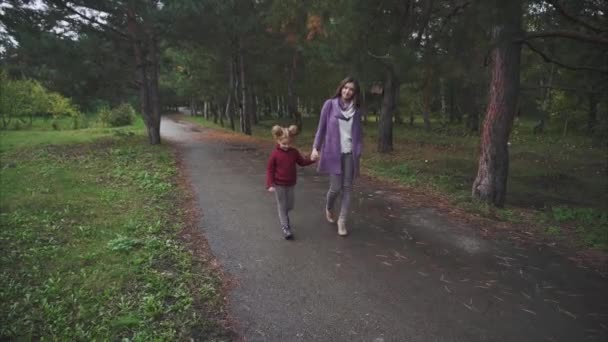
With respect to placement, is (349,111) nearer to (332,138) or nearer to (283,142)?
(332,138)

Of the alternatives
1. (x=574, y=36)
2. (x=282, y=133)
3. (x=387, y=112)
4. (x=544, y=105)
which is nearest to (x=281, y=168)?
(x=282, y=133)

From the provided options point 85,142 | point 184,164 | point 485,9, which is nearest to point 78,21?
point 85,142

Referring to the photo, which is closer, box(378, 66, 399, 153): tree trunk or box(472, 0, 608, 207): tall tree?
box(472, 0, 608, 207): tall tree

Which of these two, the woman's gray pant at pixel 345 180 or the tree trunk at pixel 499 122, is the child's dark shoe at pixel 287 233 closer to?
the woman's gray pant at pixel 345 180

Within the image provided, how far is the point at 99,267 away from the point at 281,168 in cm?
230

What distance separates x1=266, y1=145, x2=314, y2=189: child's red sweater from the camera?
456 centimetres

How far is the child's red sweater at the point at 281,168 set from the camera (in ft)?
15.0

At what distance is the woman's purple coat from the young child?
255mm

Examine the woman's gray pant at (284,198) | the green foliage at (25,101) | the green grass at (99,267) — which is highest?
the green foliage at (25,101)

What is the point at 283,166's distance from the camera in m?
4.57

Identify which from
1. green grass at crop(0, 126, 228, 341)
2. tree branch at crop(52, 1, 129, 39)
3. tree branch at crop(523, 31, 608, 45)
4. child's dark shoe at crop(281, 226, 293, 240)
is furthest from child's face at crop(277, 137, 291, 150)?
tree branch at crop(52, 1, 129, 39)

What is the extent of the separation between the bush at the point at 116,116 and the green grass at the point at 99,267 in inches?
864

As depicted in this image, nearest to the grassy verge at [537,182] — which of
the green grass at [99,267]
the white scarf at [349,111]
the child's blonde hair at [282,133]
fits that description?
the white scarf at [349,111]

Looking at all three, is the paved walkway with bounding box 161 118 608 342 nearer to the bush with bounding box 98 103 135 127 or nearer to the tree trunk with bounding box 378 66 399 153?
the tree trunk with bounding box 378 66 399 153
